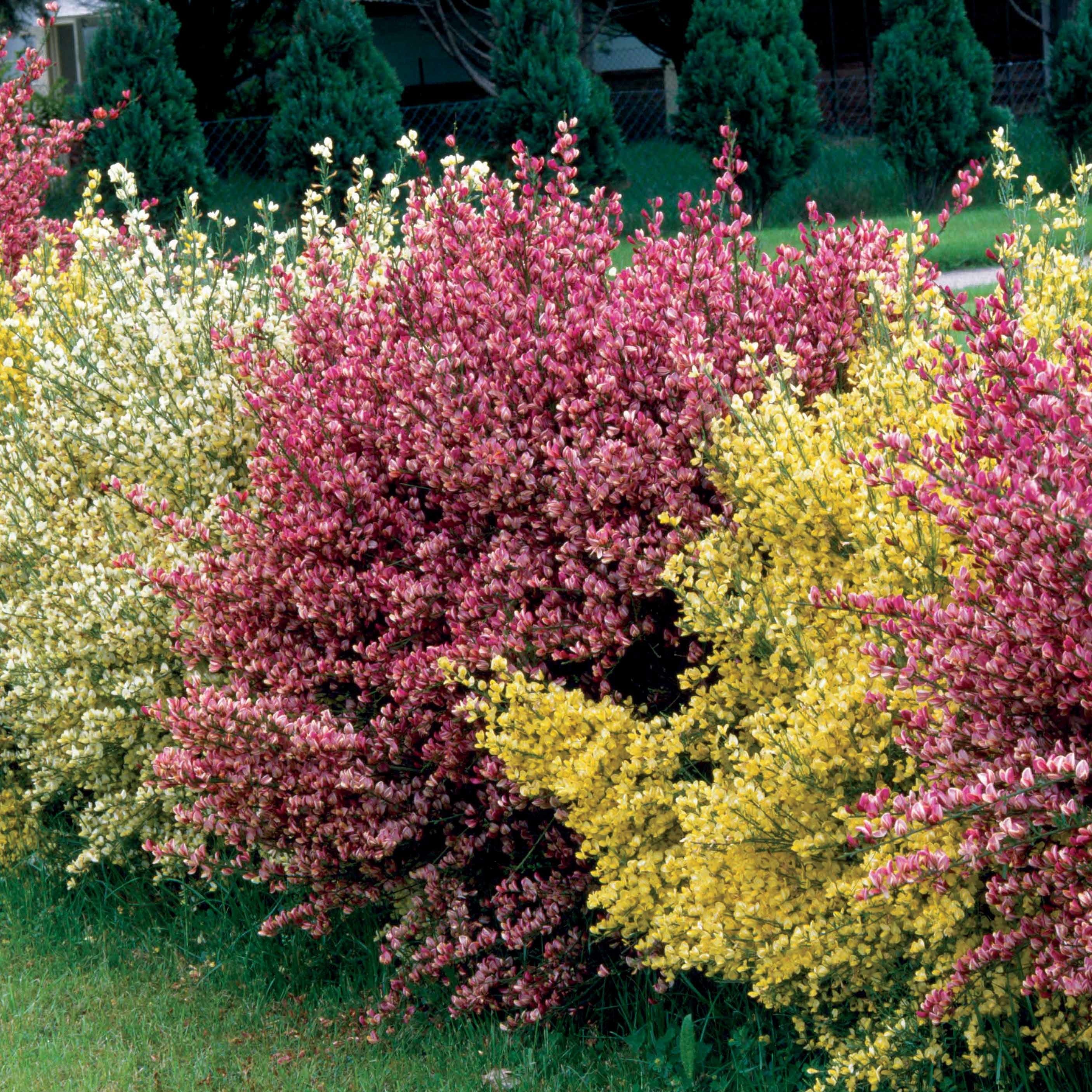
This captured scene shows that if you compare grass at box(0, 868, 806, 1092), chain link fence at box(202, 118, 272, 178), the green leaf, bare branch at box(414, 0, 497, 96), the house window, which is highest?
the house window

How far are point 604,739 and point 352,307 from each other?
1.68m

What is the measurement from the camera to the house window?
2792cm

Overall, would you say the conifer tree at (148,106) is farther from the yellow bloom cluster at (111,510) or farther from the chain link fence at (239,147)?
the yellow bloom cluster at (111,510)

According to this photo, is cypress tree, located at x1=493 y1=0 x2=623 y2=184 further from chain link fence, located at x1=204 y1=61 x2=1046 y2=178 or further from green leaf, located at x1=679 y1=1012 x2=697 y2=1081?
green leaf, located at x1=679 y1=1012 x2=697 y2=1081

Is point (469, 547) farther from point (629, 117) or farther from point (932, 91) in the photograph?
point (629, 117)

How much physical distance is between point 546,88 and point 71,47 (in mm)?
18396

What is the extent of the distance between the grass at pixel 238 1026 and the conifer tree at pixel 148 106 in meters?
12.3

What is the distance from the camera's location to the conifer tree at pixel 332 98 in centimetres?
1579

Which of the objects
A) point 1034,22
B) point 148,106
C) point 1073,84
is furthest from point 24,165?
point 1034,22

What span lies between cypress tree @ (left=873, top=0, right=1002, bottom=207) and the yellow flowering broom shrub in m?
14.2

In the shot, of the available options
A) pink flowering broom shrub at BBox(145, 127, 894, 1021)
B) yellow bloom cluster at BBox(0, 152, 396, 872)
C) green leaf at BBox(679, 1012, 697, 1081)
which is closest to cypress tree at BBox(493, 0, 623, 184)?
yellow bloom cluster at BBox(0, 152, 396, 872)

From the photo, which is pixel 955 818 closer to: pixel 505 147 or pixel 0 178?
pixel 0 178

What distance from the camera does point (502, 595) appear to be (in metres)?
3.72

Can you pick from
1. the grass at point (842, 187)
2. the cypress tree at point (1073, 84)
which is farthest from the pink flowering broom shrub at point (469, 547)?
the cypress tree at point (1073, 84)
